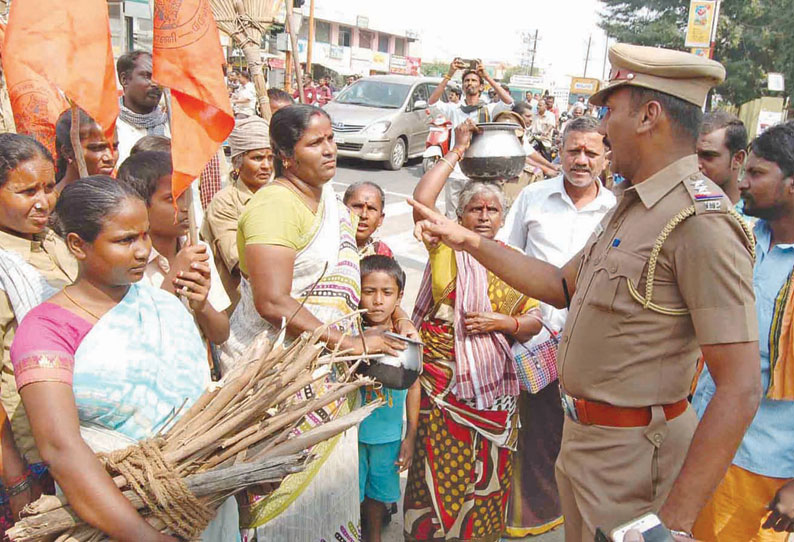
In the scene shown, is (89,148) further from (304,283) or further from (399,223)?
(399,223)

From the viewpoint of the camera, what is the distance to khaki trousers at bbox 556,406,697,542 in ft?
6.06

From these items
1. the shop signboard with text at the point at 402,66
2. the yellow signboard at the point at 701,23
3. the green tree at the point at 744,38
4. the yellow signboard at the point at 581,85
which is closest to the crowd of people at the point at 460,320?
the yellow signboard at the point at 701,23

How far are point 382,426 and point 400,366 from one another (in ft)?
2.29

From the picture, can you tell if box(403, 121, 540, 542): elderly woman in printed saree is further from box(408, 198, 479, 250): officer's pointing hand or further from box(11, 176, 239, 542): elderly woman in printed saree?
box(11, 176, 239, 542): elderly woman in printed saree

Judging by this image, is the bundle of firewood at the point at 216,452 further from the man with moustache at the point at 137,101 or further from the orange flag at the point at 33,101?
the man with moustache at the point at 137,101

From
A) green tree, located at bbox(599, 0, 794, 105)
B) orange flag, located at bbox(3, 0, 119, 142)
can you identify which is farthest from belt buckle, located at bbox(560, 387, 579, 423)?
green tree, located at bbox(599, 0, 794, 105)

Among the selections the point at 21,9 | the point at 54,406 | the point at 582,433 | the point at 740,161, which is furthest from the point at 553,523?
→ the point at 21,9

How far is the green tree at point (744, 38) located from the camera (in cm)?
2484

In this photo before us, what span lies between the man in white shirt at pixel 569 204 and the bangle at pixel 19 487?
85.0 inches

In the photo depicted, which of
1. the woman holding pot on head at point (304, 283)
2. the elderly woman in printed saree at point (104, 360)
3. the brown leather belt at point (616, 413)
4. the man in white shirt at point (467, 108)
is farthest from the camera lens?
the man in white shirt at point (467, 108)

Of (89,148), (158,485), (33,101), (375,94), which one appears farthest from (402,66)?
(158,485)

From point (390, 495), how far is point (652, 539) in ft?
5.50

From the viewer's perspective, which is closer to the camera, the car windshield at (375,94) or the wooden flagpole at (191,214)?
the wooden flagpole at (191,214)

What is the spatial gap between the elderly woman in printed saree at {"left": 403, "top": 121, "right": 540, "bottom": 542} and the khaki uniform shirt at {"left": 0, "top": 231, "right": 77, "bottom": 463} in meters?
1.36
